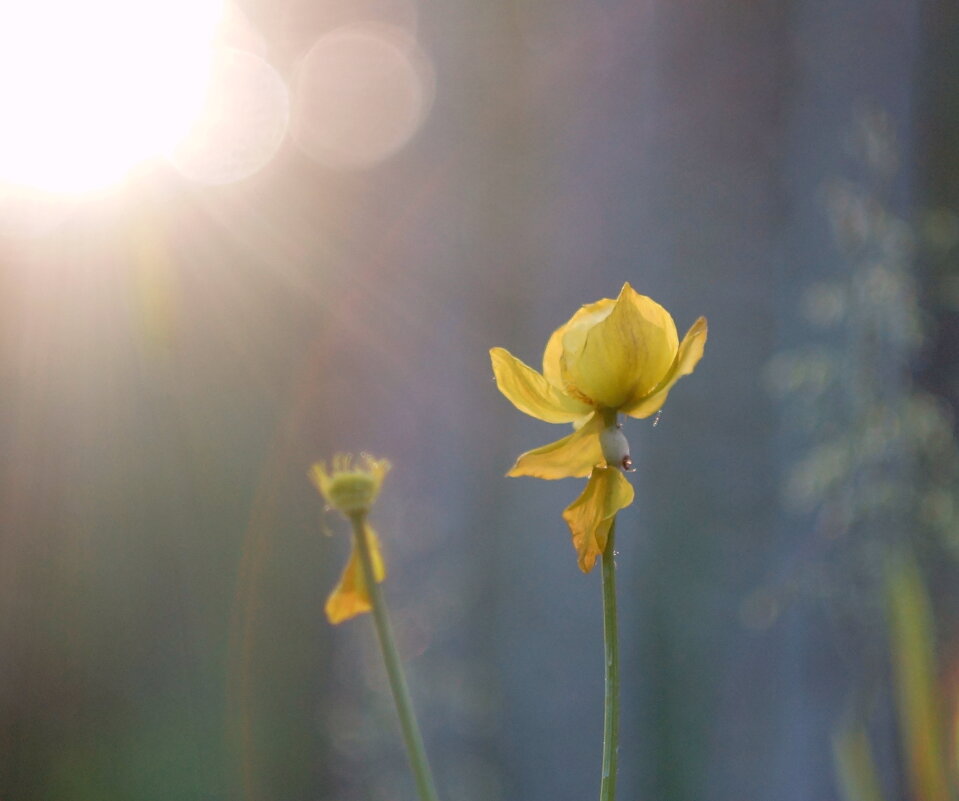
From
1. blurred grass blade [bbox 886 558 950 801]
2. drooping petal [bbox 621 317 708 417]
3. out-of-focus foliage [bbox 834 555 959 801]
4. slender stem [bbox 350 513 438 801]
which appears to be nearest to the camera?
slender stem [bbox 350 513 438 801]

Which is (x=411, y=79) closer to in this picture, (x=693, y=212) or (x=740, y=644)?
(x=693, y=212)

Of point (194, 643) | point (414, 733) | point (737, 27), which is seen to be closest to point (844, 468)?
point (737, 27)

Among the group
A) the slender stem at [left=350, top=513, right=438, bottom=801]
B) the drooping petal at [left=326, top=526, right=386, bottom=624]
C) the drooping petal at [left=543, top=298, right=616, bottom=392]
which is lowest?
the slender stem at [left=350, top=513, right=438, bottom=801]

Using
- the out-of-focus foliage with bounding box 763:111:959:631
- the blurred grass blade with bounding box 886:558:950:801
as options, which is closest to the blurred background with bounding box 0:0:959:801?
the out-of-focus foliage with bounding box 763:111:959:631

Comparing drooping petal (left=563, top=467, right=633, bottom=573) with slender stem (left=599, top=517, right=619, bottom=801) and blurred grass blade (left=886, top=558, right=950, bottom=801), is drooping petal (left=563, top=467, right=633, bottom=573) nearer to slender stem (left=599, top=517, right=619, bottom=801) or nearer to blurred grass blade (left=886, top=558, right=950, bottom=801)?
slender stem (left=599, top=517, right=619, bottom=801)

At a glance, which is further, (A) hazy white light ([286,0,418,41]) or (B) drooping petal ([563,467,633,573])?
(A) hazy white light ([286,0,418,41])

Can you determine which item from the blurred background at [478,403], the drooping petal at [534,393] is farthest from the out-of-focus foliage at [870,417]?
the drooping petal at [534,393]
